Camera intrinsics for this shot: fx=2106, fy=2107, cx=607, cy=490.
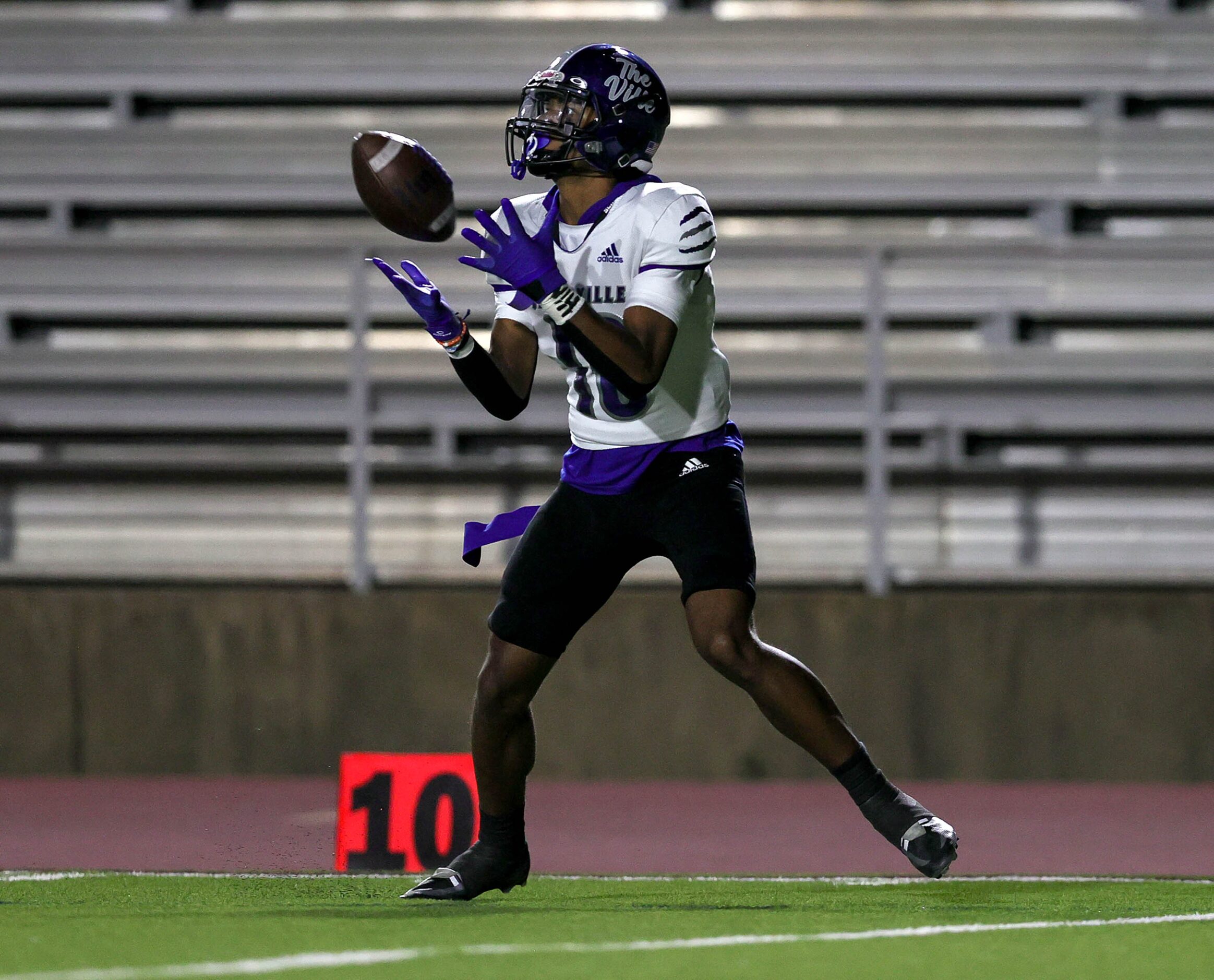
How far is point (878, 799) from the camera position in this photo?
4.02 metres

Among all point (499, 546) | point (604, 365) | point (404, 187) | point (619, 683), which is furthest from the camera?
point (499, 546)

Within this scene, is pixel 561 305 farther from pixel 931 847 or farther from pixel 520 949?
pixel 931 847

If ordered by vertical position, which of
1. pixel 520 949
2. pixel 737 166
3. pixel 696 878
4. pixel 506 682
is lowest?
pixel 696 878

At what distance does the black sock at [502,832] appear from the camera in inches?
163

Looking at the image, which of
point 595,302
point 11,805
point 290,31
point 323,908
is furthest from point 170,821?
point 290,31

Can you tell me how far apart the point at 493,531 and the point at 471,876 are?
0.70 metres

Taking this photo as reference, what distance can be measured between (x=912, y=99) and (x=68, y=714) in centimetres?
419

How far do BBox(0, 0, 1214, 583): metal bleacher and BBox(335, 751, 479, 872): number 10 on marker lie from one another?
2.71m

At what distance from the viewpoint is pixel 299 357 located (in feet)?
27.0

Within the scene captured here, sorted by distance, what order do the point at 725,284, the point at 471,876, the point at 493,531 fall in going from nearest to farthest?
1. the point at 471,876
2. the point at 493,531
3. the point at 725,284

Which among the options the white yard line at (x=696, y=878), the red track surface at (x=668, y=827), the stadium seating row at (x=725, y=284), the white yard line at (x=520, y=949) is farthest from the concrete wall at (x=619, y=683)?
the white yard line at (x=520, y=949)

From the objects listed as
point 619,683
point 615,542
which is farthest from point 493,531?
point 619,683

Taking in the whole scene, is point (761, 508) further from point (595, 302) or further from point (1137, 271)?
point (595, 302)

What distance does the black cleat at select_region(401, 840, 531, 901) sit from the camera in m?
4.11
